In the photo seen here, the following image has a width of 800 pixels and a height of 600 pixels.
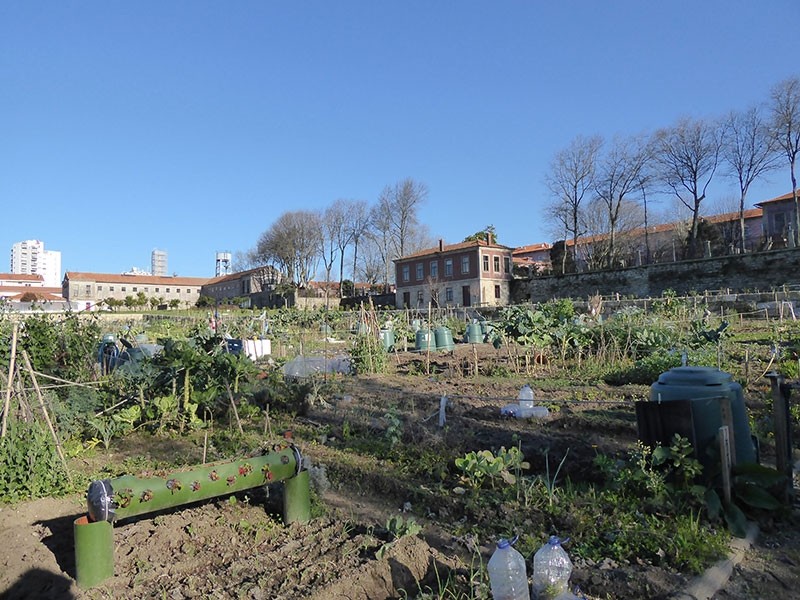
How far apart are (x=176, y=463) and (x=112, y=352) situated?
6.59 meters

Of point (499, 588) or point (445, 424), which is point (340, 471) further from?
point (499, 588)

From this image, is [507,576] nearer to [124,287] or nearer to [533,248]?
[533,248]

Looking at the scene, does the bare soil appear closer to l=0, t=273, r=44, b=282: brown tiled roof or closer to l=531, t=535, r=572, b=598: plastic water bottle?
l=531, t=535, r=572, b=598: plastic water bottle

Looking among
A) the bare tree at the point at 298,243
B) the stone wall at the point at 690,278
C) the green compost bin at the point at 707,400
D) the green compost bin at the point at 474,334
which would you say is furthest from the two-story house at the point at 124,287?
the green compost bin at the point at 707,400

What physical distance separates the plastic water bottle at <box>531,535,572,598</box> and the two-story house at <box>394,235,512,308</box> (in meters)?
41.3

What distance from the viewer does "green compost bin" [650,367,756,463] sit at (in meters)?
3.68

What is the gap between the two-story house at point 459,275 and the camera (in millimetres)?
45938

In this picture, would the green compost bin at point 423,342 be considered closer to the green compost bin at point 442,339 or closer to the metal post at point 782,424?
the green compost bin at point 442,339

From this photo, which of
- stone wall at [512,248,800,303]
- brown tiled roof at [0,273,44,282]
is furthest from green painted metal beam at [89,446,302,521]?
brown tiled roof at [0,273,44,282]

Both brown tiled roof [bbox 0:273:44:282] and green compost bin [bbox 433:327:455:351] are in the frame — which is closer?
green compost bin [bbox 433:327:455:351]

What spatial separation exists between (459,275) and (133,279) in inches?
2575

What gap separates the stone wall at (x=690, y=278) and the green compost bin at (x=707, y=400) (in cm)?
2393

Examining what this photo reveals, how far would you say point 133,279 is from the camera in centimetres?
8906

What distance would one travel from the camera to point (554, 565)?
2580 millimetres
